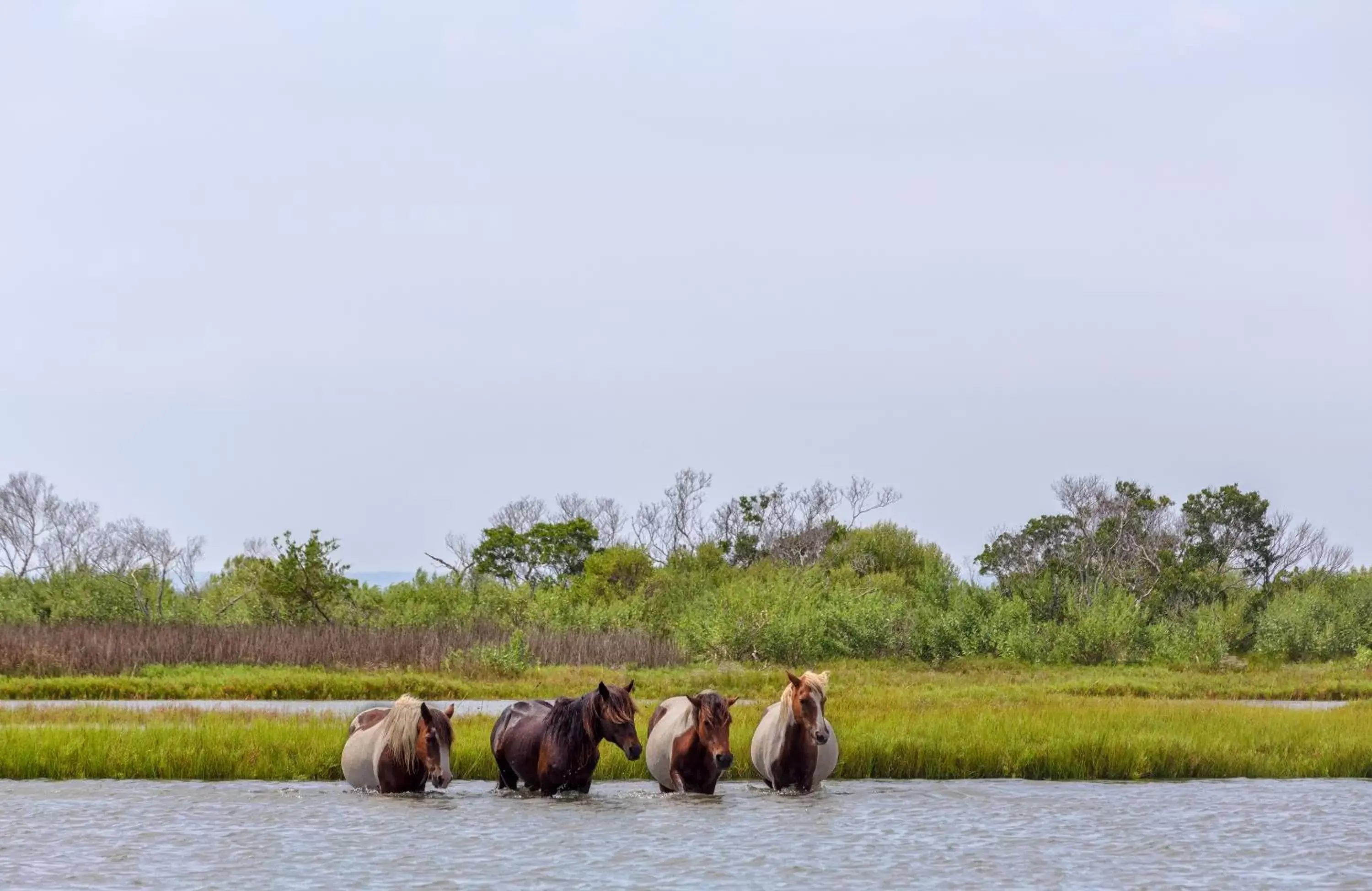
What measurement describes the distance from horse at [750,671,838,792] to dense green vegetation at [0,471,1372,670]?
20.0 metres

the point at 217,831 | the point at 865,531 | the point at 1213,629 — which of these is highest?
the point at 865,531

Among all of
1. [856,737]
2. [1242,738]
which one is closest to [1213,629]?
[1242,738]

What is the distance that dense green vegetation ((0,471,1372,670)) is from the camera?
4509 cm

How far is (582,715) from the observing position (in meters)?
17.1

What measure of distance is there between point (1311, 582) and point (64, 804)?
56.3 metres

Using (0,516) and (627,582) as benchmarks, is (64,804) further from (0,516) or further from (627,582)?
(0,516)

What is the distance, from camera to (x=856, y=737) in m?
20.2

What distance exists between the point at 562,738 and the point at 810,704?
2.87 meters

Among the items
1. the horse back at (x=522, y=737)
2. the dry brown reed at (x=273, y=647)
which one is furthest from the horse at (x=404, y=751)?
the dry brown reed at (x=273, y=647)

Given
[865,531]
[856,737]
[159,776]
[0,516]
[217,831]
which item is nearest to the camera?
[217,831]

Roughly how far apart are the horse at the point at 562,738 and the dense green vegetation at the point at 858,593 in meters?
19.8

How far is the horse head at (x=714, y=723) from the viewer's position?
16734 millimetres

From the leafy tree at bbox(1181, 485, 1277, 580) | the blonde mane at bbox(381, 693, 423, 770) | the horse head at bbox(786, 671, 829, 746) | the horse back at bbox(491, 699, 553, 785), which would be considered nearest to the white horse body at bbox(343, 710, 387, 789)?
the blonde mane at bbox(381, 693, 423, 770)

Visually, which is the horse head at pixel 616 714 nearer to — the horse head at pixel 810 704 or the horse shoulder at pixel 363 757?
the horse head at pixel 810 704
